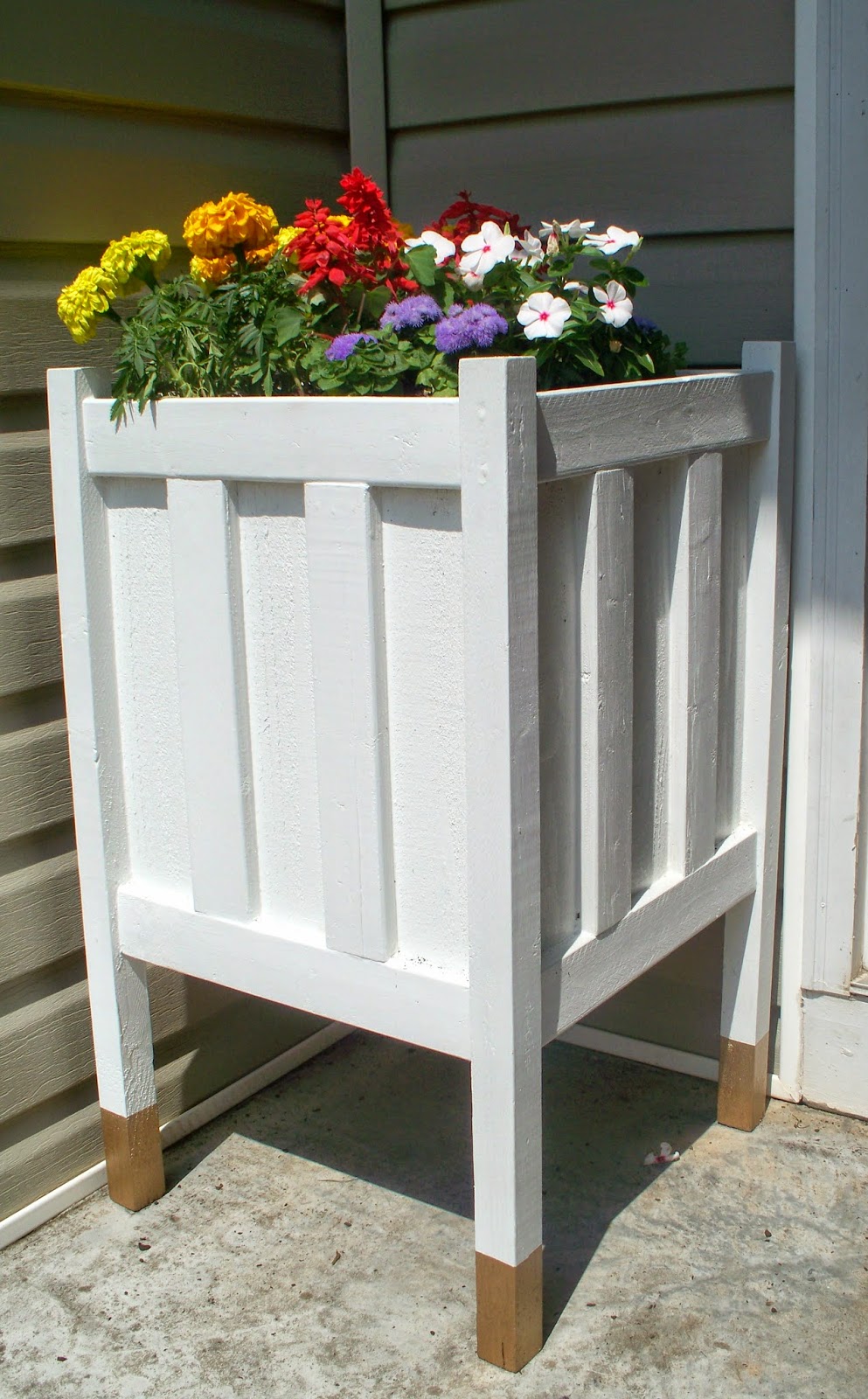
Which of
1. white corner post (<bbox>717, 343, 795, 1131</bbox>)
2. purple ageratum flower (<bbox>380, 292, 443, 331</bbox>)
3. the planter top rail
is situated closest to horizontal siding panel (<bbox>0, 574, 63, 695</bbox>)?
the planter top rail

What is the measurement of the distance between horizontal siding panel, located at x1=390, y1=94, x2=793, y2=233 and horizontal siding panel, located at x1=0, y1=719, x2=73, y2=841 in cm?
108

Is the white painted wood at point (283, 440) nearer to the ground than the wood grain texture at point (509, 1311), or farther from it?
farther from it

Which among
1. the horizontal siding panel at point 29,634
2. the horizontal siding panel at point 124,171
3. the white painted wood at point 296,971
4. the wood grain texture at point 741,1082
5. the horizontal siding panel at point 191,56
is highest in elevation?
the horizontal siding panel at point 191,56

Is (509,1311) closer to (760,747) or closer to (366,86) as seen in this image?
(760,747)

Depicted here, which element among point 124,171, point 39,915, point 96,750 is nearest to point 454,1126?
point 39,915

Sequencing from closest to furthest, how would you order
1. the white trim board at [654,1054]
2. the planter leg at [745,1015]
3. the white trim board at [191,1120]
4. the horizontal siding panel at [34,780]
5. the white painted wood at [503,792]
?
the white painted wood at [503,792]
the horizontal siding panel at [34,780]
the white trim board at [191,1120]
the planter leg at [745,1015]
the white trim board at [654,1054]

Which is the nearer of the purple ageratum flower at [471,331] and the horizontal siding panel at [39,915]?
the purple ageratum flower at [471,331]

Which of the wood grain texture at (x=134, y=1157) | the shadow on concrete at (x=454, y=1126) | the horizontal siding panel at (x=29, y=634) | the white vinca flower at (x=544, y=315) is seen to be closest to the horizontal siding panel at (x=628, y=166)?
the white vinca flower at (x=544, y=315)

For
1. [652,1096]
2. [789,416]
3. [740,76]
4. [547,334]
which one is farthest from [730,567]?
[652,1096]

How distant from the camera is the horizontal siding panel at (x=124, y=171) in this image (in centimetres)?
175

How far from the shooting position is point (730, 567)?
1.87m

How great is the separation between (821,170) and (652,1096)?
4.60 feet

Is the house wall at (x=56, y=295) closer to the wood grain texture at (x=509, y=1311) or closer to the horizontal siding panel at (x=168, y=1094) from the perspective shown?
the horizontal siding panel at (x=168, y=1094)

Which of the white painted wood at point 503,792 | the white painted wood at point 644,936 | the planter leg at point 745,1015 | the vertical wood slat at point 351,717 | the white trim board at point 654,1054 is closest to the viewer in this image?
the white painted wood at point 503,792
